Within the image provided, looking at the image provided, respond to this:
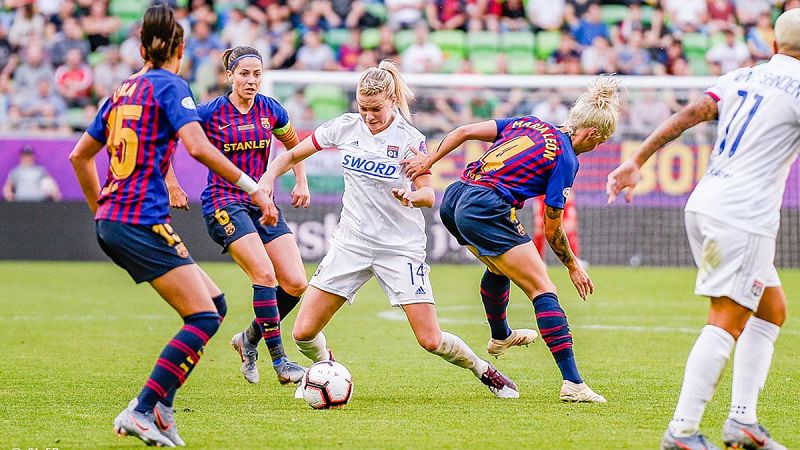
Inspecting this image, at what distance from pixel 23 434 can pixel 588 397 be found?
3354mm

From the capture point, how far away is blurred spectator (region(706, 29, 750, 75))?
846 inches

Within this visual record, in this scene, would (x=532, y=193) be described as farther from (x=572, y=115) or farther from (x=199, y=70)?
(x=199, y=70)

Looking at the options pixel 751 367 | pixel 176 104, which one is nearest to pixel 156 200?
pixel 176 104

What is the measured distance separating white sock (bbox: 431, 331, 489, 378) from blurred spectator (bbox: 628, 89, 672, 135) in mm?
11993

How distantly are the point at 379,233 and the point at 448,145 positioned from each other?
71 cm

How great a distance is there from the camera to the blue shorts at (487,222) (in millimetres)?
7648

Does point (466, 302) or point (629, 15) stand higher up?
point (629, 15)

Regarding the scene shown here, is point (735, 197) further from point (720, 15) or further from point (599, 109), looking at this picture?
point (720, 15)

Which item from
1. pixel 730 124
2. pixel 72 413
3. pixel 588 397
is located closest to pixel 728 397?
pixel 588 397

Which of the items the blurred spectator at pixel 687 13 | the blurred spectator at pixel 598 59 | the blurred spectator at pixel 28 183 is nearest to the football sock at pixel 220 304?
the blurred spectator at pixel 28 183

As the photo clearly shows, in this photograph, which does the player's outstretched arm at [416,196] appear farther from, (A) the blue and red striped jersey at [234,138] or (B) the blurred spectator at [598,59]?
(B) the blurred spectator at [598,59]

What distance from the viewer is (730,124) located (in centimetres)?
575

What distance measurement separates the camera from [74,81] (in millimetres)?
21203

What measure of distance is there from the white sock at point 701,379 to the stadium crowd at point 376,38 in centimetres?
1601
